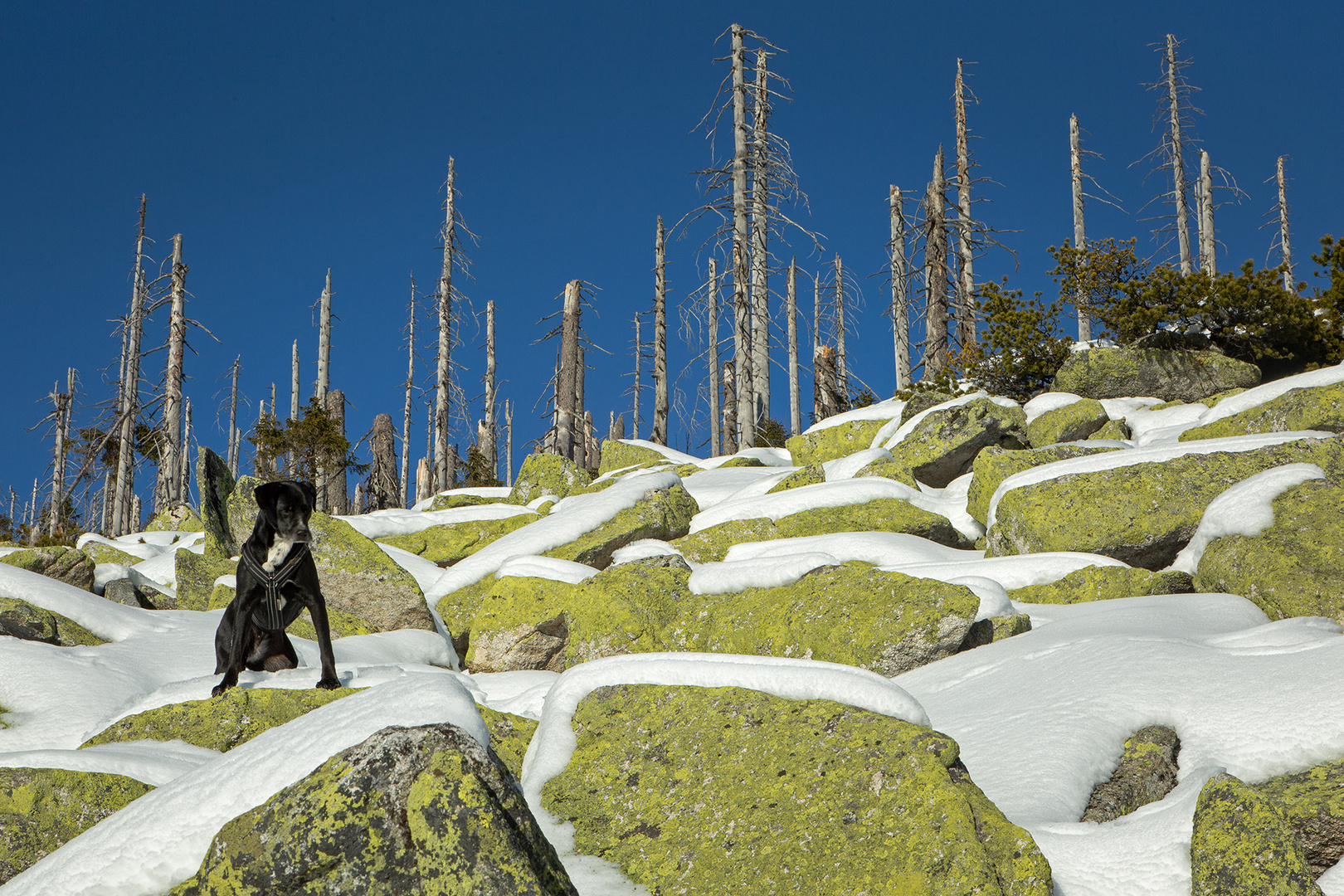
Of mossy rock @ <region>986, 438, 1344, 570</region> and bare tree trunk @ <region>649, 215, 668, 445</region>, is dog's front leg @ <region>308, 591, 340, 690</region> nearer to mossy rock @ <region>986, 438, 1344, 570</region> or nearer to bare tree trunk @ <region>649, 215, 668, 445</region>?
mossy rock @ <region>986, 438, 1344, 570</region>

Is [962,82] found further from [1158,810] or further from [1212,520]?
[1158,810]

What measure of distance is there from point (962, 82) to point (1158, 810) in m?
25.2

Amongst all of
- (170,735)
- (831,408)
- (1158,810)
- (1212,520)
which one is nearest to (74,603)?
(170,735)

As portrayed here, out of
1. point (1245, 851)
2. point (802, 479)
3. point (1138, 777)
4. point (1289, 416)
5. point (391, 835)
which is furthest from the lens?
point (802, 479)

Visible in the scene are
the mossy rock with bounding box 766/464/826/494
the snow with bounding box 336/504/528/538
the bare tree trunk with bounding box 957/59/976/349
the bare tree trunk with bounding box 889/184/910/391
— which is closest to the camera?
the mossy rock with bounding box 766/464/826/494

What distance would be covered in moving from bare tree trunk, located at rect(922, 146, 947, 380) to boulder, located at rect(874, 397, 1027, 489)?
9.55 metres

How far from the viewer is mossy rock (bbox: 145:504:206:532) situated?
1845 cm

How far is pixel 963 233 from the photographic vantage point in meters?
23.4

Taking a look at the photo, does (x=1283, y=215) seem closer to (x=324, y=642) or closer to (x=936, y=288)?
(x=936, y=288)

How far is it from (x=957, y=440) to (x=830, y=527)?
3066 mm

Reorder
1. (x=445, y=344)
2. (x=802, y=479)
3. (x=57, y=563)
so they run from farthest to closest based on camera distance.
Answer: (x=445, y=344) → (x=802, y=479) → (x=57, y=563)

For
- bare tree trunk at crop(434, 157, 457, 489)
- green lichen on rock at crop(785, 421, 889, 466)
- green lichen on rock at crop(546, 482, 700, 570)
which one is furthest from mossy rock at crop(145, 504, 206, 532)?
→ green lichen on rock at crop(785, 421, 889, 466)

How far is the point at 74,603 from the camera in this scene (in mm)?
7488

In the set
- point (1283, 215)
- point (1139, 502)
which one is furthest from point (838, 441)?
point (1283, 215)
